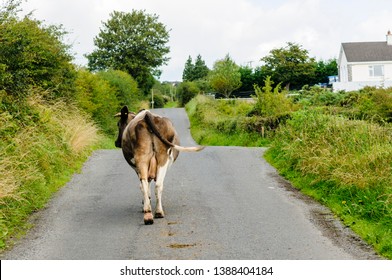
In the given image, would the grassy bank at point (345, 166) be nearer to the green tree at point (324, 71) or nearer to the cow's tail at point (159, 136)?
the cow's tail at point (159, 136)

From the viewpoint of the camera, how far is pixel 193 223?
11.0m

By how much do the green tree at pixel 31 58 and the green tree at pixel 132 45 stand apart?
4519 centimetres

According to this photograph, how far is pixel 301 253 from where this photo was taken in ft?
29.5

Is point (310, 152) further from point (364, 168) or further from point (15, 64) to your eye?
point (15, 64)

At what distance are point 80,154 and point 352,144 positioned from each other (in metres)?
8.91

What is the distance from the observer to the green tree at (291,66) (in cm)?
7075

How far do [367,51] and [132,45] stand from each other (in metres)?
25.9

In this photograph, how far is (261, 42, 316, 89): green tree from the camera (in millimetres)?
70750

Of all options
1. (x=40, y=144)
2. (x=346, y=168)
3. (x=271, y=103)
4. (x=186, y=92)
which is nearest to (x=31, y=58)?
(x=40, y=144)

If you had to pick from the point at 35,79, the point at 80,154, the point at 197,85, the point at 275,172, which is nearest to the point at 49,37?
the point at 35,79

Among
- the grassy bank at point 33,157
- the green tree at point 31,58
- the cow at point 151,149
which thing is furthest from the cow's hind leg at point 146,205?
the green tree at point 31,58

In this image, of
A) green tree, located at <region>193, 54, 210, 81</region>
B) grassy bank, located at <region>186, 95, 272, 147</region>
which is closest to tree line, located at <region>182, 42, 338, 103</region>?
grassy bank, located at <region>186, 95, 272, 147</region>

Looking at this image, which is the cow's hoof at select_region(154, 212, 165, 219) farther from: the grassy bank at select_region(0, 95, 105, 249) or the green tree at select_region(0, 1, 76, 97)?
the green tree at select_region(0, 1, 76, 97)

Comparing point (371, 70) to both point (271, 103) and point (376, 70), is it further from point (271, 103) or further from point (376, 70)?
point (271, 103)
